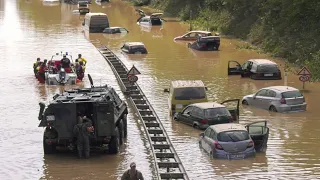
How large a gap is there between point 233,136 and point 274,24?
121 ft

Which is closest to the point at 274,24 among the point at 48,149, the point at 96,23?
the point at 96,23

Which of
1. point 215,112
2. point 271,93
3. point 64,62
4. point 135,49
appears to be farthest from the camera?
point 135,49

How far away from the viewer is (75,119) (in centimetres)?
2755

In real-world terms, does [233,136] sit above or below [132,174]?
below

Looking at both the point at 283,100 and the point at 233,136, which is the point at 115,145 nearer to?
the point at 233,136

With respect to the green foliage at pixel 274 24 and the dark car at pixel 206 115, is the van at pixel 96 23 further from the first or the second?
the dark car at pixel 206 115

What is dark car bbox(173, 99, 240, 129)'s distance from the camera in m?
31.9

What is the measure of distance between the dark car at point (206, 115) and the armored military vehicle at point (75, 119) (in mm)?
4611

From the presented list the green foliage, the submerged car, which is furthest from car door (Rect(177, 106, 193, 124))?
the green foliage

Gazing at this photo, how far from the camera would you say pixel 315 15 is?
184 feet

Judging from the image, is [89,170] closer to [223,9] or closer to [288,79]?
[288,79]

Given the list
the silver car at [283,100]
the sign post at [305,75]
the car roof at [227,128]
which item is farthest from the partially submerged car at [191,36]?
the car roof at [227,128]

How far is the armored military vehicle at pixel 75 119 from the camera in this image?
90.1 feet

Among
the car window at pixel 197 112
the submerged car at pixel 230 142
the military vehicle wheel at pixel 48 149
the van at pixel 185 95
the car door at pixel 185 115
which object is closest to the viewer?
the submerged car at pixel 230 142
